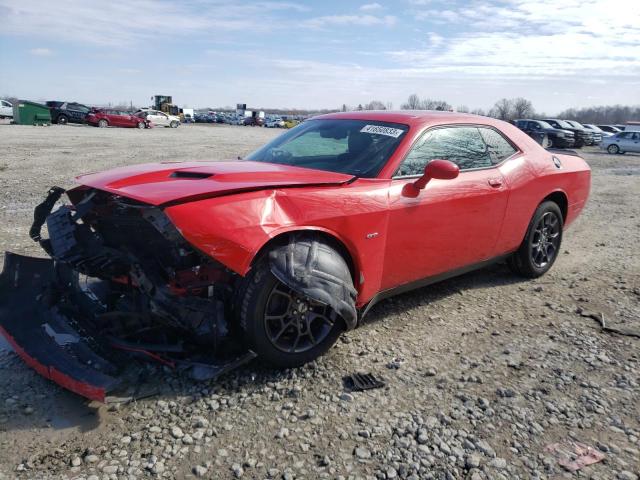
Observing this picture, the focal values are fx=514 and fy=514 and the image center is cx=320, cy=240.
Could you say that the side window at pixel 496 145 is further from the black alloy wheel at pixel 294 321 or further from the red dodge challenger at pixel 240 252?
the black alloy wheel at pixel 294 321

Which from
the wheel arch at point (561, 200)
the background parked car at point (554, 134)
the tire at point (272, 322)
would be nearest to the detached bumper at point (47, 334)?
the tire at point (272, 322)

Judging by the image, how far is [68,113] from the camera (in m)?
34.4

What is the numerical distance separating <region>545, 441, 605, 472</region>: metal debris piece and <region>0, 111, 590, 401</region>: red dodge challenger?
126 centimetres

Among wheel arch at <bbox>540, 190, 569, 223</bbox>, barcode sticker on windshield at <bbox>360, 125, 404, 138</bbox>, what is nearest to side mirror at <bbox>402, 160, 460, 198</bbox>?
barcode sticker on windshield at <bbox>360, 125, 404, 138</bbox>

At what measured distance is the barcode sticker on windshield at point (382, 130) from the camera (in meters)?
3.81

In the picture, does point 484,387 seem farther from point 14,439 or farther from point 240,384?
point 14,439

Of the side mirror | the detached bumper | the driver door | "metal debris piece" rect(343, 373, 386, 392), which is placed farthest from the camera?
the driver door

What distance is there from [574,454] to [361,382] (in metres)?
1.15

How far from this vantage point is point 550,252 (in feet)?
17.0

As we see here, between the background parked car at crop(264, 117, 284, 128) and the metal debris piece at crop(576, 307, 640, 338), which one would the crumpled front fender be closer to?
the metal debris piece at crop(576, 307, 640, 338)

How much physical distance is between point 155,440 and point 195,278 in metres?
0.88

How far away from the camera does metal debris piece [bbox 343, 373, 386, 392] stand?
2998 mm

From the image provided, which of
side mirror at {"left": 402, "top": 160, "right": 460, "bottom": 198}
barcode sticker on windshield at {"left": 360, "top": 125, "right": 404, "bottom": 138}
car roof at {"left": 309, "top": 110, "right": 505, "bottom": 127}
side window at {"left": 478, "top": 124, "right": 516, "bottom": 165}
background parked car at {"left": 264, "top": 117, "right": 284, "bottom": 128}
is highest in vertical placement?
car roof at {"left": 309, "top": 110, "right": 505, "bottom": 127}

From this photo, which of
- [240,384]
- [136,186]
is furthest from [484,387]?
[136,186]
